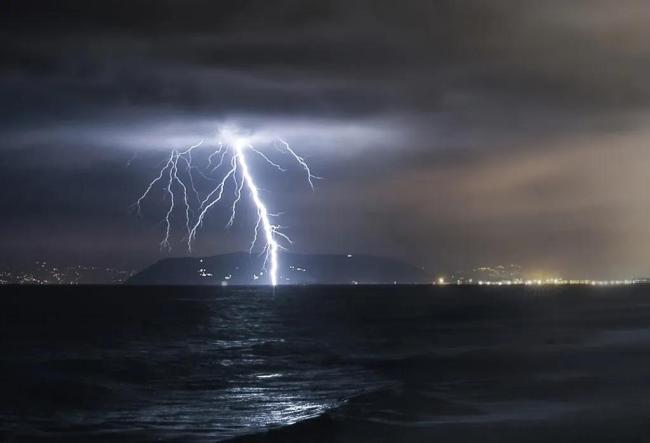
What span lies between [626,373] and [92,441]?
20.0 m

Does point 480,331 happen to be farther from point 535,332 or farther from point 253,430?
point 253,430

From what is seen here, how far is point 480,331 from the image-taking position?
68000 mm

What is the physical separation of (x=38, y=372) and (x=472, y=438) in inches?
1047

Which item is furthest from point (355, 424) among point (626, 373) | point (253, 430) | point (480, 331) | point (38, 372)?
point (480, 331)

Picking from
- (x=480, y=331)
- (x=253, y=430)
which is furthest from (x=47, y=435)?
(x=480, y=331)

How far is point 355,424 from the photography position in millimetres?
22812

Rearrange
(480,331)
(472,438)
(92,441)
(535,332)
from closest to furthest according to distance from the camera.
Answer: (472,438) < (92,441) < (535,332) < (480,331)

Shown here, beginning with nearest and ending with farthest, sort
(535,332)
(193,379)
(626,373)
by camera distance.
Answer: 1. (626,373)
2. (193,379)
3. (535,332)

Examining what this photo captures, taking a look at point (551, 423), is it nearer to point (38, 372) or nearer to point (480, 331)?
point (38, 372)

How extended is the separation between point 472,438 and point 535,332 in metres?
43.4

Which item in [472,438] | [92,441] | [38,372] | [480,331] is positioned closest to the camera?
[472,438]

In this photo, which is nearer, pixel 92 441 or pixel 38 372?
pixel 92 441

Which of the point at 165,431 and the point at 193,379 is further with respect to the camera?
the point at 193,379

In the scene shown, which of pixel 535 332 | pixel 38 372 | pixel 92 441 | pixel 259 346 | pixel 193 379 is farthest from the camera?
pixel 535 332
